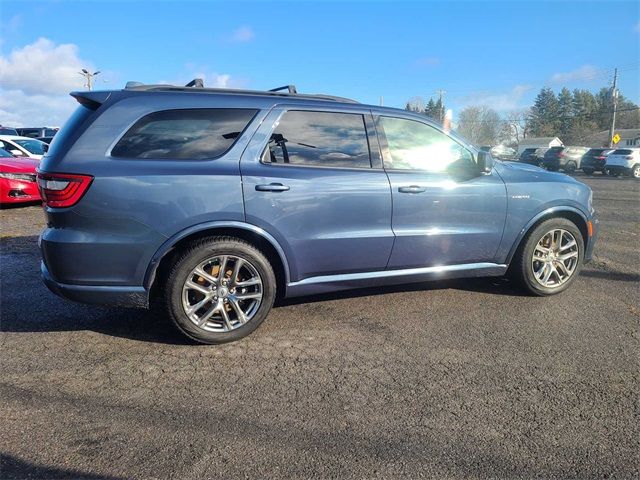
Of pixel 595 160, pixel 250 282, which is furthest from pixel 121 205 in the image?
pixel 595 160

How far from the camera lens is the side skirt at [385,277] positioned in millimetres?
3752

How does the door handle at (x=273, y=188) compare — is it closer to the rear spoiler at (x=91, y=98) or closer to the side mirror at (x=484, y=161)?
the rear spoiler at (x=91, y=98)

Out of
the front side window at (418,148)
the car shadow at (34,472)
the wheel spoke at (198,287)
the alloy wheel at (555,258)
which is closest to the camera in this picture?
the car shadow at (34,472)

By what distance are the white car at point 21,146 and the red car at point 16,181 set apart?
2.16 metres

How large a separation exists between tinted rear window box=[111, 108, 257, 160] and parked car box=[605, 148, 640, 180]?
95.1 ft

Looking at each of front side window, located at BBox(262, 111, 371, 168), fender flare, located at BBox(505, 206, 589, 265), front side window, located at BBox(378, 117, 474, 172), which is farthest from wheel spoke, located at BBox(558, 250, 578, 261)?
front side window, located at BBox(262, 111, 371, 168)

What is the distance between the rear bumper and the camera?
10.6ft

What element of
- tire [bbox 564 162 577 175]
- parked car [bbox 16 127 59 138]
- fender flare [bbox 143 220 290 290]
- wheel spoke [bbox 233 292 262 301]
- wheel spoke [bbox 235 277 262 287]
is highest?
parked car [bbox 16 127 59 138]

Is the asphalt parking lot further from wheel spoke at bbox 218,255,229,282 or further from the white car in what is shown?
the white car

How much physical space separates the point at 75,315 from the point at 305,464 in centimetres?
274

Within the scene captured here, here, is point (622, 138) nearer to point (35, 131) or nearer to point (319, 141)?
point (35, 131)

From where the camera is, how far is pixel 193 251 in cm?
334

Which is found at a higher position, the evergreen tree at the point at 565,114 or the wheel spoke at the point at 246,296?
the evergreen tree at the point at 565,114

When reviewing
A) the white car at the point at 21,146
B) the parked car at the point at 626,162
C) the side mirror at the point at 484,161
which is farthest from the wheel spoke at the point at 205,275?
the parked car at the point at 626,162
